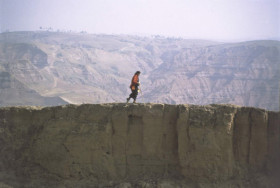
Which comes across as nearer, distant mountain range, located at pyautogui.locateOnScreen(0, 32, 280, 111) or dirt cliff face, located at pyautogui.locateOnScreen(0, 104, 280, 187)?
dirt cliff face, located at pyautogui.locateOnScreen(0, 104, 280, 187)

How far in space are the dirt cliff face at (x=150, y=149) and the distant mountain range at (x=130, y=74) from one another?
2012 inches

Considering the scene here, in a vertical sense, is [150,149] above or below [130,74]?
below

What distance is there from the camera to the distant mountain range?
7462 cm

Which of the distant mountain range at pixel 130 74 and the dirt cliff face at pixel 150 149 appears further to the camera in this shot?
the distant mountain range at pixel 130 74

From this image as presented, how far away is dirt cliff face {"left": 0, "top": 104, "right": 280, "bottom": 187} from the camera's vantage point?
13.6 metres

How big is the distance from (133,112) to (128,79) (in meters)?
104

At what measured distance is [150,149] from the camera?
46.4ft

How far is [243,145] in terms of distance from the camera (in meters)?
14.0

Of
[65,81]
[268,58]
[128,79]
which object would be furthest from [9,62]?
[268,58]

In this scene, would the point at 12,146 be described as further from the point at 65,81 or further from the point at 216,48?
the point at 216,48

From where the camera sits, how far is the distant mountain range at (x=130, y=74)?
74.6 m

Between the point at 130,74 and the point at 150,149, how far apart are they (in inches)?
4399

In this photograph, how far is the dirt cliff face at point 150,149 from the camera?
13602 mm

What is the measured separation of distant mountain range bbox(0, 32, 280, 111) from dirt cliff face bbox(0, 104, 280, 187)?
5110 centimetres
